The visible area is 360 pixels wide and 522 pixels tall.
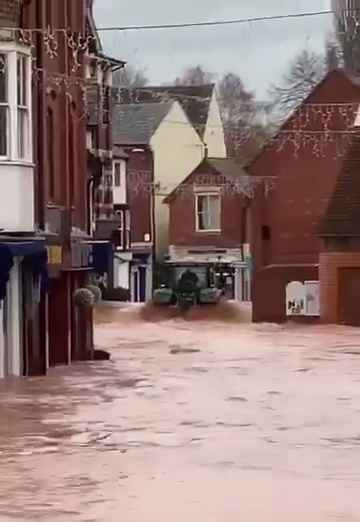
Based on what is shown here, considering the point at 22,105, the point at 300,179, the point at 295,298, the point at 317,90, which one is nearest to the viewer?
the point at 22,105

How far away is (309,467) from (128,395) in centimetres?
1005

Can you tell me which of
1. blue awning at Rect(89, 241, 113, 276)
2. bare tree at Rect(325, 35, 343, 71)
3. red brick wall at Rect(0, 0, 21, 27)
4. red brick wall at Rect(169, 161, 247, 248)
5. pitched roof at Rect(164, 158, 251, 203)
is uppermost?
bare tree at Rect(325, 35, 343, 71)

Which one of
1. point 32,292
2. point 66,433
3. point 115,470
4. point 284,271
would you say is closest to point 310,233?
point 284,271

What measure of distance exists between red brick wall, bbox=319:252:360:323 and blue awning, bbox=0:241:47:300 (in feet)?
75.6

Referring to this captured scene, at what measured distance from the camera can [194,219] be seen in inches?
2862

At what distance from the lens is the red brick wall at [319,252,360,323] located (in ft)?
169

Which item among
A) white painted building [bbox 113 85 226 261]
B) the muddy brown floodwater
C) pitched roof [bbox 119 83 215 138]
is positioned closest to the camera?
the muddy brown floodwater

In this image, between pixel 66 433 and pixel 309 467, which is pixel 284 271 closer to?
pixel 66 433

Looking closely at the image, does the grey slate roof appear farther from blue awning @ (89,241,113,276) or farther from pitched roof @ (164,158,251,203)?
blue awning @ (89,241,113,276)

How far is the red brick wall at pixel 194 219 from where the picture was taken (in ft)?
236

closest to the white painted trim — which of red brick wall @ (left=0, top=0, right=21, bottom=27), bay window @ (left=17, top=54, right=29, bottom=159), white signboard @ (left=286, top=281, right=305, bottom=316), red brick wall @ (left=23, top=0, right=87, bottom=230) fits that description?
red brick wall @ (left=23, top=0, right=87, bottom=230)

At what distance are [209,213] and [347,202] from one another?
785 inches

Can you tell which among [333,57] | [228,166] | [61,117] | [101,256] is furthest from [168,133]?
[61,117]

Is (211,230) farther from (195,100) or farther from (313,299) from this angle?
(313,299)
